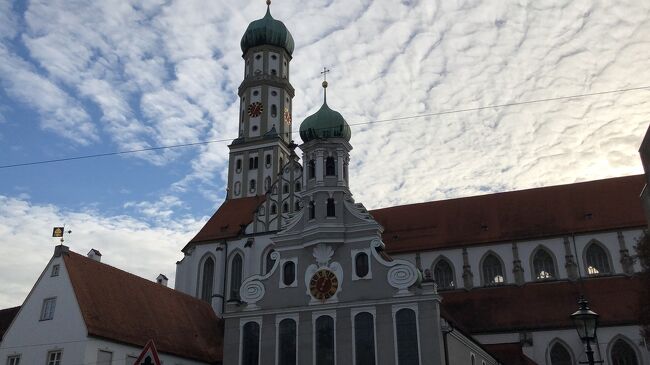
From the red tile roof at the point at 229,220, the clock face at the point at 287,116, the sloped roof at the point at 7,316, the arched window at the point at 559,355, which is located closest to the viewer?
the sloped roof at the point at 7,316

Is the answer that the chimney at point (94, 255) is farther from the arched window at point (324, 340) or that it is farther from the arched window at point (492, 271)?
the arched window at point (492, 271)

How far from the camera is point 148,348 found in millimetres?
10945

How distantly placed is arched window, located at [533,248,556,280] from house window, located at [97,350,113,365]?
27.9 metres

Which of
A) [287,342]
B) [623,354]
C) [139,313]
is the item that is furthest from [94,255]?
[623,354]

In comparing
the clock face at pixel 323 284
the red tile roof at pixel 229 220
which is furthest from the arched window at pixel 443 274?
the clock face at pixel 323 284

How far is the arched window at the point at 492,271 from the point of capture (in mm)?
45125

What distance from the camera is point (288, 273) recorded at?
33688mm

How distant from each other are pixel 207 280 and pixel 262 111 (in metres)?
17.1

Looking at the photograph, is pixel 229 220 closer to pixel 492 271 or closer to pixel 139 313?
pixel 139 313

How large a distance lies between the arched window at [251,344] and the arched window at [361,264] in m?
5.69

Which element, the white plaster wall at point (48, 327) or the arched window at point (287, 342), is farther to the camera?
the arched window at point (287, 342)

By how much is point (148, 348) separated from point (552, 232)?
127 feet

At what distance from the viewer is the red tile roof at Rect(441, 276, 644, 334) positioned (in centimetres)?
4012

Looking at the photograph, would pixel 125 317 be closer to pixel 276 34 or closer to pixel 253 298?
pixel 253 298
